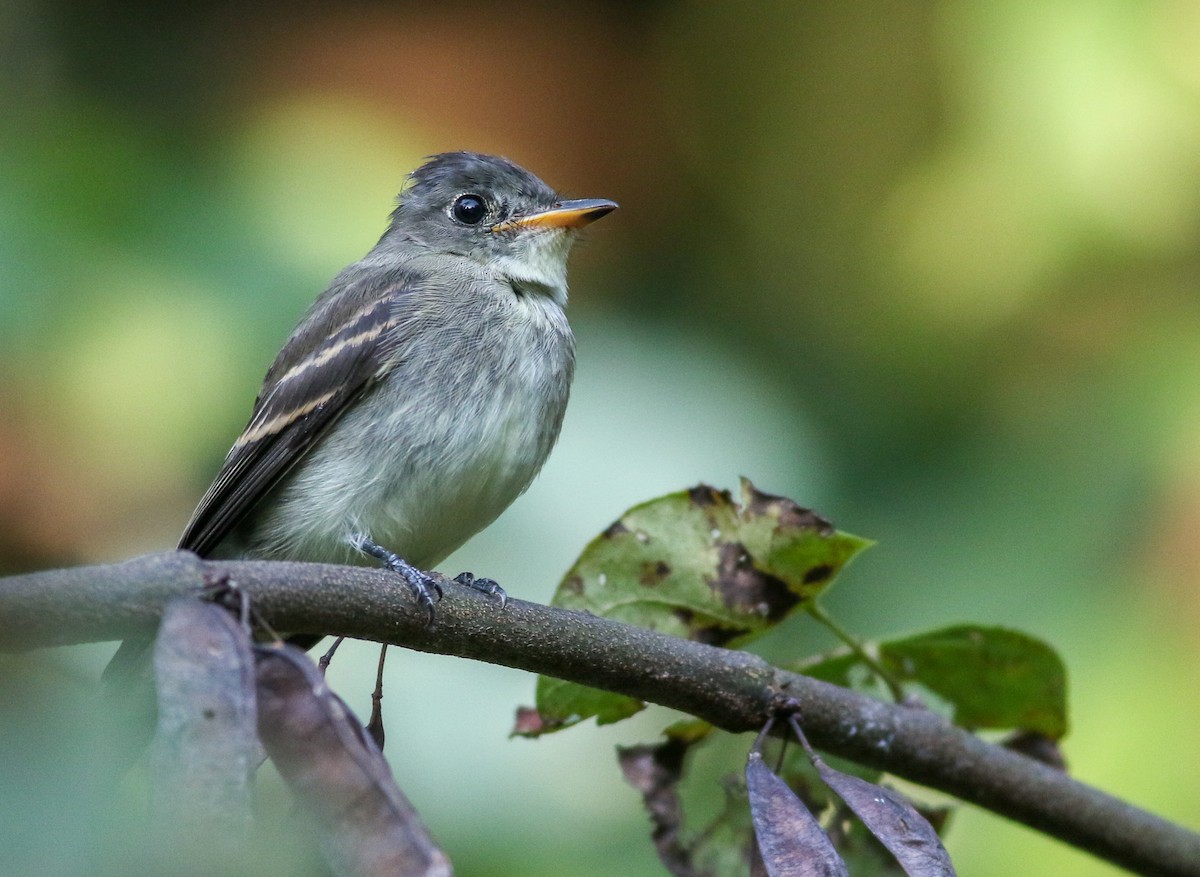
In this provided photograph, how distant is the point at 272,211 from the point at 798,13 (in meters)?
1.91

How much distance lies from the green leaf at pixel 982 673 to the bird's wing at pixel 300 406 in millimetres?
1103

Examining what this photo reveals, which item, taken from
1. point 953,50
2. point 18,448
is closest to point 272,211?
point 18,448

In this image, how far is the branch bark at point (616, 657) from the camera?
1379 millimetres

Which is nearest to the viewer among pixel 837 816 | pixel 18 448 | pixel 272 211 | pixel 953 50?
pixel 837 816

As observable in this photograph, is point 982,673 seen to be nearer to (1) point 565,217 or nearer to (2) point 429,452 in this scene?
(2) point 429,452

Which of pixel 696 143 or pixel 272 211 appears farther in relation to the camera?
pixel 696 143

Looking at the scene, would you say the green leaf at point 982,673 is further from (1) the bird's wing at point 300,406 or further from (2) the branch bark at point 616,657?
(1) the bird's wing at point 300,406

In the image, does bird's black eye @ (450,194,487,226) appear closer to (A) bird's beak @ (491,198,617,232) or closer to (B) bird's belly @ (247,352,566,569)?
(A) bird's beak @ (491,198,617,232)

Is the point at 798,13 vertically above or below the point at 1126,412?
above

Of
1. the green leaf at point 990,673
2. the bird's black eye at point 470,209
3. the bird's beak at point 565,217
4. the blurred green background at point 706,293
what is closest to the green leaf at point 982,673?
the green leaf at point 990,673

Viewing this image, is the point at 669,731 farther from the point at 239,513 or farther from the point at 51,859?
the point at 51,859

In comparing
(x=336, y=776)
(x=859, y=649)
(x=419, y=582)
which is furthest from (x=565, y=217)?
(x=336, y=776)

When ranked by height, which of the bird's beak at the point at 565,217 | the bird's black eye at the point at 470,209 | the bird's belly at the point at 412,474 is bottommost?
the bird's belly at the point at 412,474

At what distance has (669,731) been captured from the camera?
2213mm
